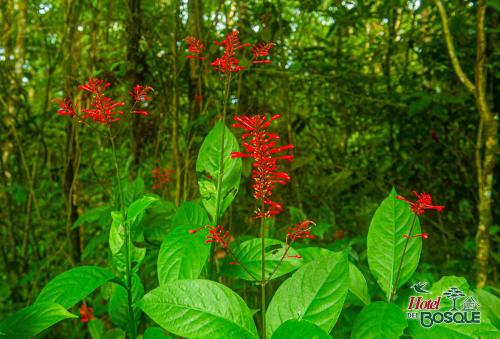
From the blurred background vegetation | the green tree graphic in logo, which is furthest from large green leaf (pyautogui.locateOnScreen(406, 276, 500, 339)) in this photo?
the blurred background vegetation

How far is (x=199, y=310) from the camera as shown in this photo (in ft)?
2.30

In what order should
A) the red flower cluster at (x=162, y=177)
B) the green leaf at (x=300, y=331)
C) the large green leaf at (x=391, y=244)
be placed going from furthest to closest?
1. the red flower cluster at (x=162, y=177)
2. the large green leaf at (x=391, y=244)
3. the green leaf at (x=300, y=331)

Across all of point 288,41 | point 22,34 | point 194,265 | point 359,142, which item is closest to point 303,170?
point 359,142

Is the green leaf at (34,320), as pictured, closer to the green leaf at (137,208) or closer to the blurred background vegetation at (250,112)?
the green leaf at (137,208)

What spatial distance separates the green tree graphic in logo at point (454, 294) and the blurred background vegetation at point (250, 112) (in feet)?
3.00

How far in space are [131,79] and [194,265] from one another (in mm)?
2120

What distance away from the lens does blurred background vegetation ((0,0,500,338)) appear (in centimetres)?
249

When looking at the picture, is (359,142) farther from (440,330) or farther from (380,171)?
(440,330)

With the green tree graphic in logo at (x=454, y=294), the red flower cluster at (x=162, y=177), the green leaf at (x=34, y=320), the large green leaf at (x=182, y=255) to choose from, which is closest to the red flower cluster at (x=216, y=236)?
the large green leaf at (x=182, y=255)

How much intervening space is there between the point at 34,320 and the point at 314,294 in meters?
0.43

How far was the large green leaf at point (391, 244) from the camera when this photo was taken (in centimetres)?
83

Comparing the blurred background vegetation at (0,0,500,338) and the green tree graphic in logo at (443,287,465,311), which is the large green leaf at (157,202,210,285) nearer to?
the green tree graphic in logo at (443,287,465,311)

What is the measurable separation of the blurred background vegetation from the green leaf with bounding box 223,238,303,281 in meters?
1.05

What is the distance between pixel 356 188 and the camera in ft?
11.5
